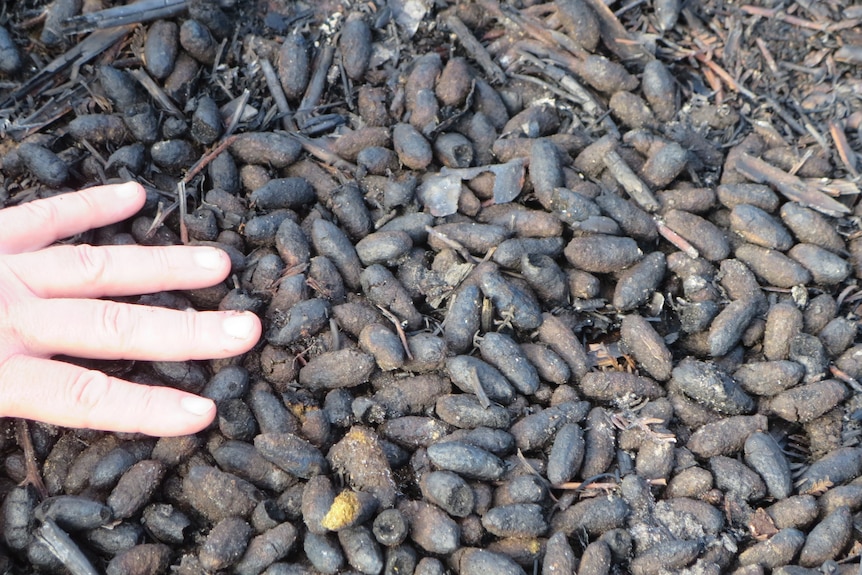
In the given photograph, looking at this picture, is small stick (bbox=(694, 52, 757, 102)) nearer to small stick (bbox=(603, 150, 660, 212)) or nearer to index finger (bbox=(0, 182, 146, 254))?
small stick (bbox=(603, 150, 660, 212))

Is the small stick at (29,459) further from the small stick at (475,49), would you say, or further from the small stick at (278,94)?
the small stick at (475,49)

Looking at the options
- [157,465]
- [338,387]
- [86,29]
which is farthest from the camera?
A: [86,29]

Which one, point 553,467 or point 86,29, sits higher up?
point 86,29

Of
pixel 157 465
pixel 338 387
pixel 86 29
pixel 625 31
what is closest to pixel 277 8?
pixel 86 29

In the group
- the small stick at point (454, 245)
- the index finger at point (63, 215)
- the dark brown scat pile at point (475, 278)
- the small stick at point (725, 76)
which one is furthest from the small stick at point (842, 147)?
the index finger at point (63, 215)

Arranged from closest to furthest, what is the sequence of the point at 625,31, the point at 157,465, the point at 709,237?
the point at 157,465 → the point at 709,237 → the point at 625,31

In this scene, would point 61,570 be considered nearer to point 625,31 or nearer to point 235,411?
point 235,411
